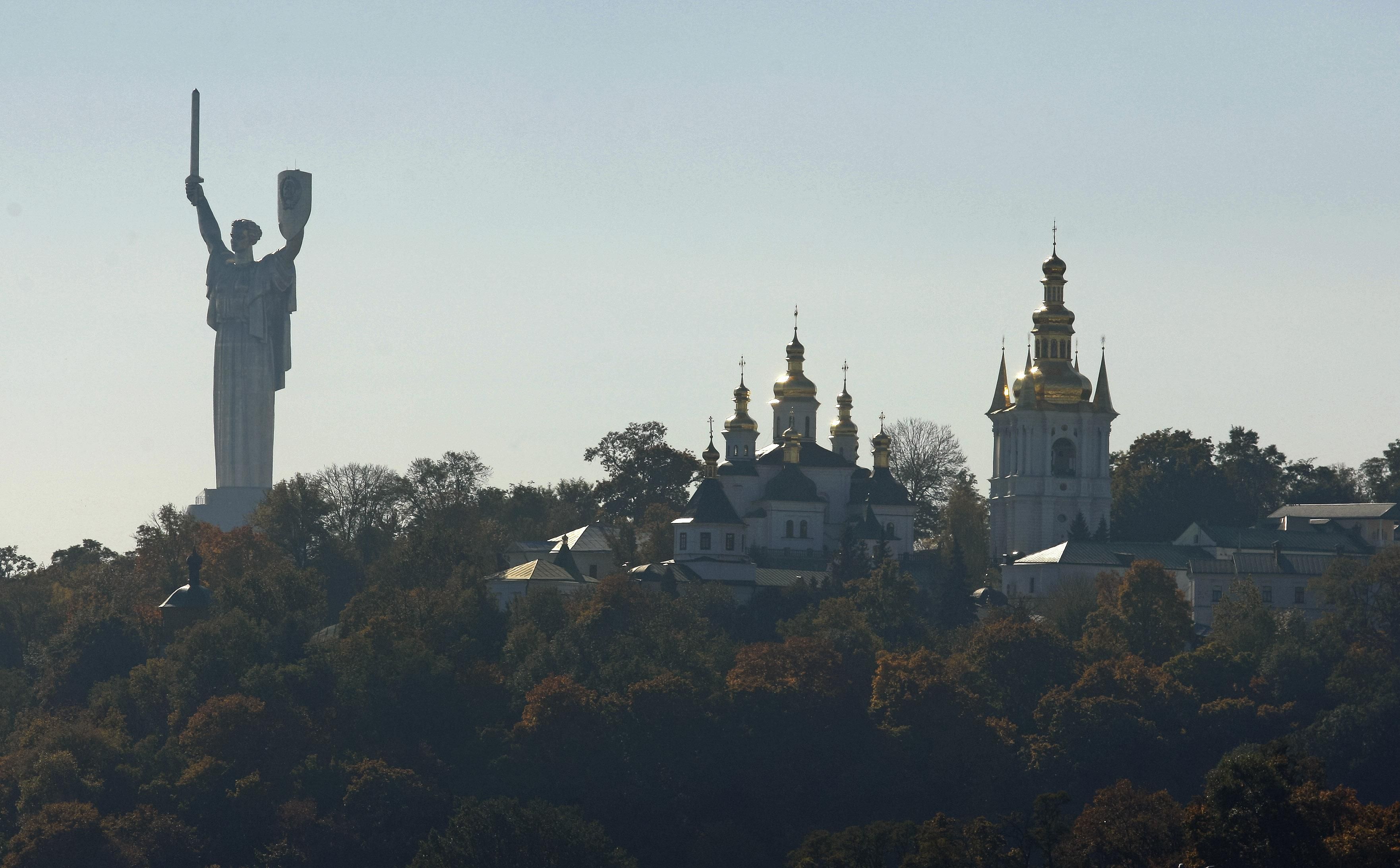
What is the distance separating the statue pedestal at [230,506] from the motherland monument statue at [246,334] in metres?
0.02

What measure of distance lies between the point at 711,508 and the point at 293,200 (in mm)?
15807

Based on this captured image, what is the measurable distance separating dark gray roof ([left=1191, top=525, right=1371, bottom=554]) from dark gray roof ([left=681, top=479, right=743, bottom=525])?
14.5 m

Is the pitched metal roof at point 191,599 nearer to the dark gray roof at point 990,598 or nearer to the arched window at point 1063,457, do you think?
the dark gray roof at point 990,598

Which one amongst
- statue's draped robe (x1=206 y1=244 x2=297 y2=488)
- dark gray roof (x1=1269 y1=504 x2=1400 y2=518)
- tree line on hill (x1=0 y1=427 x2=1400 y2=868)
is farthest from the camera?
dark gray roof (x1=1269 y1=504 x2=1400 y2=518)

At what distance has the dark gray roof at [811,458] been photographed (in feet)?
321

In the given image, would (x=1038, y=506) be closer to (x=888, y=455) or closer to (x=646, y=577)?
(x=888, y=455)

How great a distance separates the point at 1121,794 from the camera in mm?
62375

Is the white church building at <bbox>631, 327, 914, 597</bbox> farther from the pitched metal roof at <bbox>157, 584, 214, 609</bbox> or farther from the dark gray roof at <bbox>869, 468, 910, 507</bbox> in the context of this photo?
the pitched metal roof at <bbox>157, 584, 214, 609</bbox>

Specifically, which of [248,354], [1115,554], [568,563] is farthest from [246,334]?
[1115,554]

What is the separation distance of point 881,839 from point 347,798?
→ 14.7 metres

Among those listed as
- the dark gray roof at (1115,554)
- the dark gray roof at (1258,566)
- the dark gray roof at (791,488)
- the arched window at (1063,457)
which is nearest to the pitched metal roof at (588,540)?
the dark gray roof at (791,488)

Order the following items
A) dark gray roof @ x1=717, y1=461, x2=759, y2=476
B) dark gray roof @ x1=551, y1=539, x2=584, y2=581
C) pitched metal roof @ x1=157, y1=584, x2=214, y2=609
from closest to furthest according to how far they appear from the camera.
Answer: pitched metal roof @ x1=157, y1=584, x2=214, y2=609 < dark gray roof @ x1=551, y1=539, x2=584, y2=581 < dark gray roof @ x1=717, y1=461, x2=759, y2=476

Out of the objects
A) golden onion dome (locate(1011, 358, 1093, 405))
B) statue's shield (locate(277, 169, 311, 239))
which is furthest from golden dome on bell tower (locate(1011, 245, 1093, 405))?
statue's shield (locate(277, 169, 311, 239))

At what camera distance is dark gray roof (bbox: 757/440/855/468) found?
321 feet
